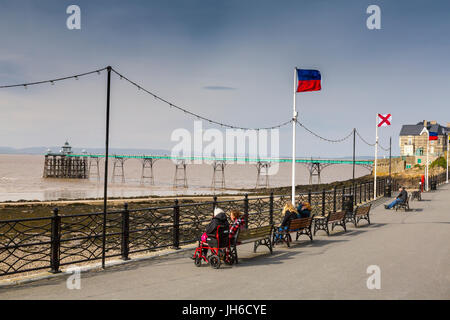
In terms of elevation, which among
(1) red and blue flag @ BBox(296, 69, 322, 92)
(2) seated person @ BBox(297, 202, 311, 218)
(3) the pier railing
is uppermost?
(1) red and blue flag @ BBox(296, 69, 322, 92)

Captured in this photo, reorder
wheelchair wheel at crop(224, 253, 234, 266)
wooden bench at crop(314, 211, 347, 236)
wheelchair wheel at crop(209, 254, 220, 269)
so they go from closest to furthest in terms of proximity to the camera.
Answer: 1. wheelchair wheel at crop(209, 254, 220, 269)
2. wheelchair wheel at crop(224, 253, 234, 266)
3. wooden bench at crop(314, 211, 347, 236)

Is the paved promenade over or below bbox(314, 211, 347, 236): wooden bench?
below

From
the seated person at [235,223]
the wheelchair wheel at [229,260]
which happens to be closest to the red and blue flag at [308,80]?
the seated person at [235,223]

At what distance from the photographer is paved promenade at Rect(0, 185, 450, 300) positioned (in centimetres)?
664

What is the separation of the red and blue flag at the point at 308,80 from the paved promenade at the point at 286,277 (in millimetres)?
5907

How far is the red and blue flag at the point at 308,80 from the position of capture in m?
14.8

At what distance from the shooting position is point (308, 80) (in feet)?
48.8

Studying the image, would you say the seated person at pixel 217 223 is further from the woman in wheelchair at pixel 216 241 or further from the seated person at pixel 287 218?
the seated person at pixel 287 218

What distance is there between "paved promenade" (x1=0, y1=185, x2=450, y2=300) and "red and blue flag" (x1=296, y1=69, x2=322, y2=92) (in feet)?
19.4

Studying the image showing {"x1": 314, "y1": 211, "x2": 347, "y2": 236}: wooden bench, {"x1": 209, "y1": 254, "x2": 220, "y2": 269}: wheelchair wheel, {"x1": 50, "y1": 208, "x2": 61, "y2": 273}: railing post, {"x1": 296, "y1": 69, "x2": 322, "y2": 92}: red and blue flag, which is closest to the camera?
{"x1": 50, "y1": 208, "x2": 61, "y2": 273}: railing post

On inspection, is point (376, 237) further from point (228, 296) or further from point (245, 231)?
point (228, 296)

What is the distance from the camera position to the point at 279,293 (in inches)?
263

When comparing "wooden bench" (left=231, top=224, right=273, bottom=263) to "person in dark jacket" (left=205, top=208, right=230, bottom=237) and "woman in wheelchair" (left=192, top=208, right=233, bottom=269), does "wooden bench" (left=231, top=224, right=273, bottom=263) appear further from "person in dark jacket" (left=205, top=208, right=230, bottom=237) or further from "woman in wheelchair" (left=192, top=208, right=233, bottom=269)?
"person in dark jacket" (left=205, top=208, right=230, bottom=237)

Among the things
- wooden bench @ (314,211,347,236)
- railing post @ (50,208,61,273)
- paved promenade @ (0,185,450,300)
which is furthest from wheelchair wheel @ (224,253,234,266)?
wooden bench @ (314,211,347,236)
